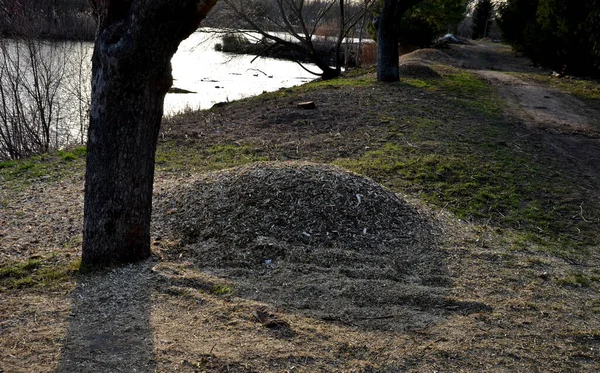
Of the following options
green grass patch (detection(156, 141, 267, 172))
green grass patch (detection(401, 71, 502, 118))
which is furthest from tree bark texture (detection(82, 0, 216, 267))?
green grass patch (detection(401, 71, 502, 118))

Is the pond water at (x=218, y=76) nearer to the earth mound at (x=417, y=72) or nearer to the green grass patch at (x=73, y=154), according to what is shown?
the earth mound at (x=417, y=72)

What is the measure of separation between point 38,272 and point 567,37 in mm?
19662

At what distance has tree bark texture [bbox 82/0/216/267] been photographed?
4426 millimetres

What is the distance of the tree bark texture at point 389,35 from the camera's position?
14.3m

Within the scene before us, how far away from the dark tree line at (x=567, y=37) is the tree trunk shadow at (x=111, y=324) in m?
15.7

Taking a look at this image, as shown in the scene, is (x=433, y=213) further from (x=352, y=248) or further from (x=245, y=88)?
(x=245, y=88)

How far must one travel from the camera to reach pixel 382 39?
14656 millimetres

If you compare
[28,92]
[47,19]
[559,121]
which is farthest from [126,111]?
[47,19]

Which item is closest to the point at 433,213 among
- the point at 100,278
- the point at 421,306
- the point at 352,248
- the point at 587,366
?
the point at 352,248

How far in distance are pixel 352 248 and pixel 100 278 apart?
2053 mm

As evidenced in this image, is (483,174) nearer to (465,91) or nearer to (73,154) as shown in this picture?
(73,154)

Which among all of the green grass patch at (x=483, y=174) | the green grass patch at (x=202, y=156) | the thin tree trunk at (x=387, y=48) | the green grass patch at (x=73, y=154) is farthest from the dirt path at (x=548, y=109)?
the green grass patch at (x=73, y=154)

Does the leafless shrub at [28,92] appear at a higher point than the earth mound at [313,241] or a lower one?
higher

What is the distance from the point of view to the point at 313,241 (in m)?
5.44
